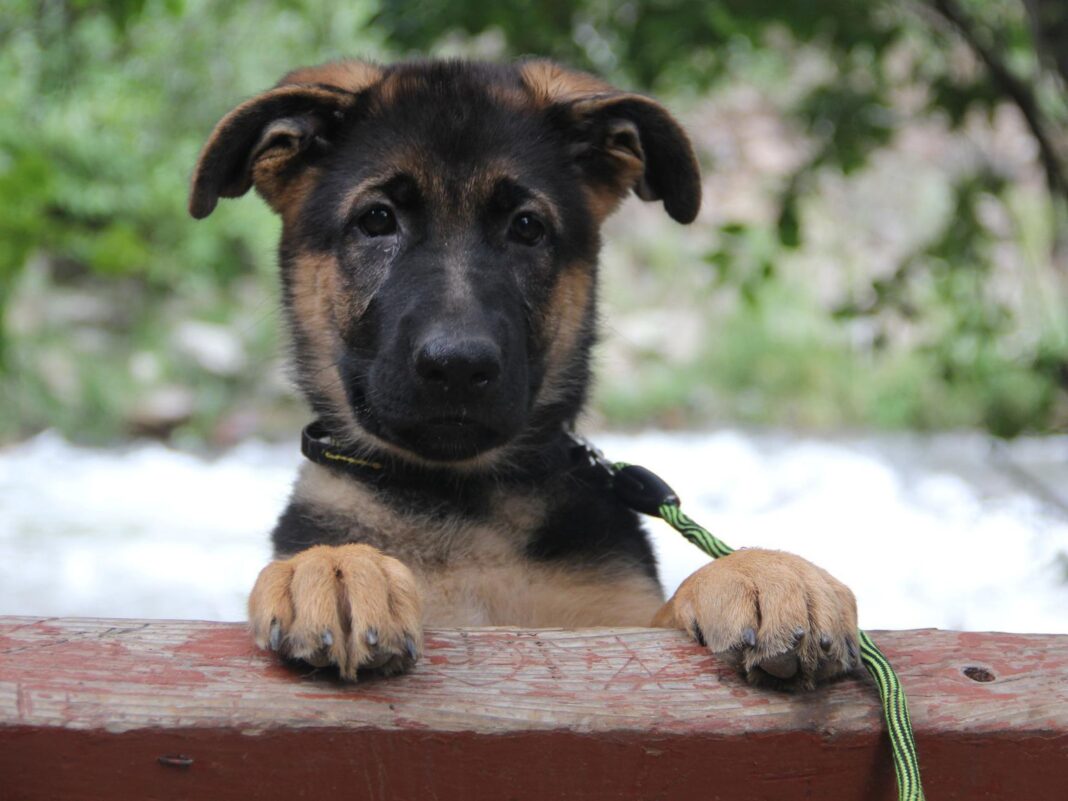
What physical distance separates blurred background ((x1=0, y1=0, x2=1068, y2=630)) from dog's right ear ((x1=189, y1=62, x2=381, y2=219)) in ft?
1.69

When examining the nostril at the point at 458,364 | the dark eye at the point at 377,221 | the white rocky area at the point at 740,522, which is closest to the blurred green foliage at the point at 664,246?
the white rocky area at the point at 740,522

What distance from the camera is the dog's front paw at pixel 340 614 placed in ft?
6.17

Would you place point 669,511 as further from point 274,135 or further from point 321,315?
point 274,135

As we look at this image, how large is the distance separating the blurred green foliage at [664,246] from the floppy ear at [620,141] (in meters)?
1.30

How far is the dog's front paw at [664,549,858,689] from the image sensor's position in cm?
196

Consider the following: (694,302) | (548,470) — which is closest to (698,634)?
(548,470)

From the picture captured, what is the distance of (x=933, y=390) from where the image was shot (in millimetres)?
11375

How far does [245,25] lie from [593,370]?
30.1 feet

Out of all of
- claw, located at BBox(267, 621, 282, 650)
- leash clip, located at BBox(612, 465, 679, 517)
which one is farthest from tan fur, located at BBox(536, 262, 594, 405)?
claw, located at BBox(267, 621, 282, 650)

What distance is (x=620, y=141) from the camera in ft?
11.2

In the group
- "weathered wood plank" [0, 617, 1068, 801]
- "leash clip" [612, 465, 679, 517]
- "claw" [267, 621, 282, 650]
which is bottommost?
"weathered wood plank" [0, 617, 1068, 801]

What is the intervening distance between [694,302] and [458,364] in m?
11.1

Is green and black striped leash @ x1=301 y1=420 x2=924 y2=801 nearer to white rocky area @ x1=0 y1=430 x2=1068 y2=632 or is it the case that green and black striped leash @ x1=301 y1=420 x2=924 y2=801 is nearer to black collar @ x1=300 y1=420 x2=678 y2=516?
black collar @ x1=300 y1=420 x2=678 y2=516

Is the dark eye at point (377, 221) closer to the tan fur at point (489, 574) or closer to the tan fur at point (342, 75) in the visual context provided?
the tan fur at point (342, 75)
